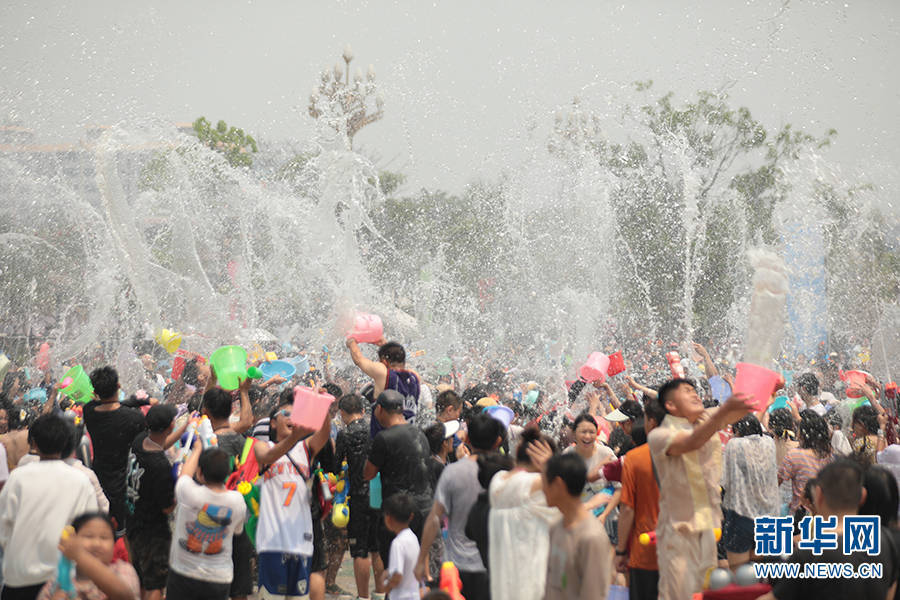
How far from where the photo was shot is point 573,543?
3.42m

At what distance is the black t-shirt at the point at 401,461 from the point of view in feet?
17.5

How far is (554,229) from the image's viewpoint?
21.2 metres

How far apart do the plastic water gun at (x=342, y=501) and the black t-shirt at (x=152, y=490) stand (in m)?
1.25

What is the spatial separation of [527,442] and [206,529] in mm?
1778

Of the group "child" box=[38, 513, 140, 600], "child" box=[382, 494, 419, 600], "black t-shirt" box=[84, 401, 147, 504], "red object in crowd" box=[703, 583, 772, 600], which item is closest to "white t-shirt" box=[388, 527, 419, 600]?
"child" box=[382, 494, 419, 600]

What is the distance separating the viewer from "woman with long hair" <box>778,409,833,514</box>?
19.8 feet

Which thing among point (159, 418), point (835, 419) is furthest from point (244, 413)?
point (835, 419)

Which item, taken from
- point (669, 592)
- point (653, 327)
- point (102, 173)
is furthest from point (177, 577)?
point (653, 327)

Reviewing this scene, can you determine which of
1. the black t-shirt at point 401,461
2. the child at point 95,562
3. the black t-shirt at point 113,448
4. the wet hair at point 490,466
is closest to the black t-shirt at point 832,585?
the wet hair at point 490,466

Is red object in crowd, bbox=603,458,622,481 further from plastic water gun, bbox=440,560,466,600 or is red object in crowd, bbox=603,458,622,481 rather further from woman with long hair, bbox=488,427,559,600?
plastic water gun, bbox=440,560,466,600

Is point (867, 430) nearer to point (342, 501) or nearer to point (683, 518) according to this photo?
point (683, 518)

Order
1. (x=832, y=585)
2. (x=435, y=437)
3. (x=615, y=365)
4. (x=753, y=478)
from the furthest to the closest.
A: (x=615, y=365)
(x=435, y=437)
(x=753, y=478)
(x=832, y=585)

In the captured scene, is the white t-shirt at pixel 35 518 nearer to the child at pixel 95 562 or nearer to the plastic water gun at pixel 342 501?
the child at pixel 95 562

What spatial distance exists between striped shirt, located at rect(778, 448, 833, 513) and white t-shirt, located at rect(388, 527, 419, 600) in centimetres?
284
